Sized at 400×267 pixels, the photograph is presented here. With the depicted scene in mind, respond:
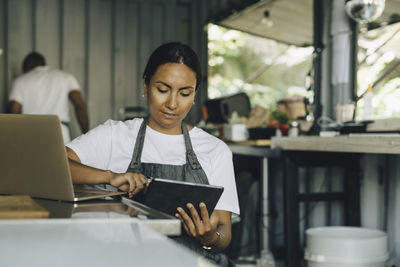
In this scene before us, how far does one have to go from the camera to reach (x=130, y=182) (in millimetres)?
1451

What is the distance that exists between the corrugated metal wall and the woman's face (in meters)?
3.63

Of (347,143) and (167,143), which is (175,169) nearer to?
(167,143)

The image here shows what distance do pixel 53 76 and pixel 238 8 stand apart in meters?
1.87

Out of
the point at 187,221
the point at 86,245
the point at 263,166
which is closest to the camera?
the point at 86,245

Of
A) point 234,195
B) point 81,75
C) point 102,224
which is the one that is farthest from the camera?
point 81,75

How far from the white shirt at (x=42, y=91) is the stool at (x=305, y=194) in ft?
7.80

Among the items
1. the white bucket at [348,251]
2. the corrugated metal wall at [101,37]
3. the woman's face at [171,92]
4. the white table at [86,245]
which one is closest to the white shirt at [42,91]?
the corrugated metal wall at [101,37]

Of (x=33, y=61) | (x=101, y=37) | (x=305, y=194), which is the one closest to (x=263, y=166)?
(x=305, y=194)

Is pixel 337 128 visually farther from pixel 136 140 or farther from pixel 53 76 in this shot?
pixel 53 76

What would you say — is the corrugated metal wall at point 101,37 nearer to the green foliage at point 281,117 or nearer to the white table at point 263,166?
the green foliage at point 281,117

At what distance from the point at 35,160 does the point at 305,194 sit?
1919 mm

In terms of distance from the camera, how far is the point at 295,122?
3.38 m

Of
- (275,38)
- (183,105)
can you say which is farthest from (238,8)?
(183,105)

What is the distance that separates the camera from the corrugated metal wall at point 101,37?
5398 millimetres
